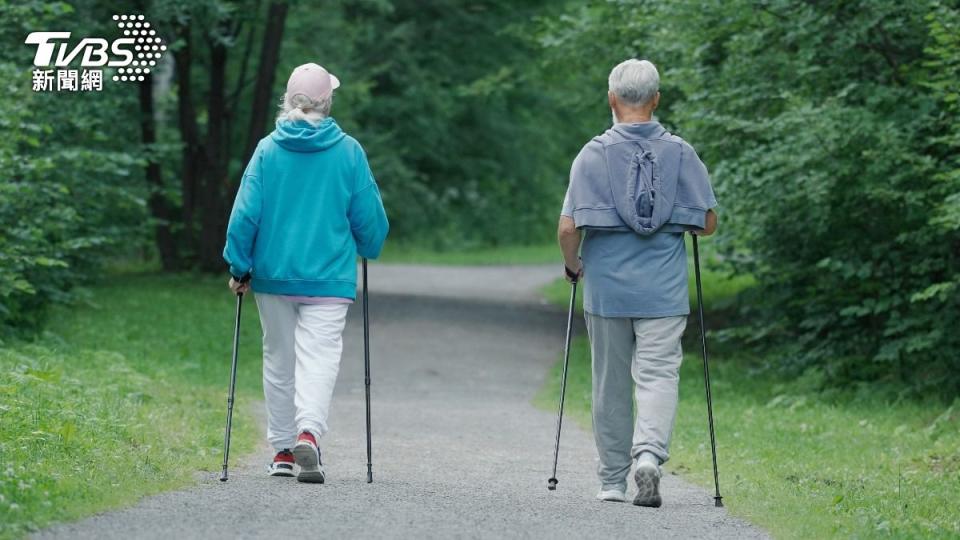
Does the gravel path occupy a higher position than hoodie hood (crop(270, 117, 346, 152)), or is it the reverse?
hoodie hood (crop(270, 117, 346, 152))

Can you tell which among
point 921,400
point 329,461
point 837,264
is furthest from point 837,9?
point 329,461

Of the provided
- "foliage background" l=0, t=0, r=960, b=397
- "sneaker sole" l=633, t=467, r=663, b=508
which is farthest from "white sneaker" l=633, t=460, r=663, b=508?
"foliage background" l=0, t=0, r=960, b=397

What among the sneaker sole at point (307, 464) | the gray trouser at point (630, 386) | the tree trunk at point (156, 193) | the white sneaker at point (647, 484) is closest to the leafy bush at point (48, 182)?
the tree trunk at point (156, 193)

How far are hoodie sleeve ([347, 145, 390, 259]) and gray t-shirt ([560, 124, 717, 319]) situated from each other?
1.03 m

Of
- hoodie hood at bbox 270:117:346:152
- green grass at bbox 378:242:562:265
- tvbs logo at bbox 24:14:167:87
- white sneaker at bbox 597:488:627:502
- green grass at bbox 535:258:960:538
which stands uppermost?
tvbs logo at bbox 24:14:167:87

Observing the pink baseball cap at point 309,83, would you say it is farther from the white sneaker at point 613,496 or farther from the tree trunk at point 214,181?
the tree trunk at point 214,181

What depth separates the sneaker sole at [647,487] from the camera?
7.50 meters

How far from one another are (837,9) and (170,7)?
939 centimetres

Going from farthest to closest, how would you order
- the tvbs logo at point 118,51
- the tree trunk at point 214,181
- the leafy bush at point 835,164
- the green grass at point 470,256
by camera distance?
the green grass at point 470,256 → the tree trunk at point 214,181 → the tvbs logo at point 118,51 → the leafy bush at point 835,164

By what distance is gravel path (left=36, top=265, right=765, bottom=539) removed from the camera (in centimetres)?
649

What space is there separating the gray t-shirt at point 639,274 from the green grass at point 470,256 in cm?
3124

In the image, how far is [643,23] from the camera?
1628cm

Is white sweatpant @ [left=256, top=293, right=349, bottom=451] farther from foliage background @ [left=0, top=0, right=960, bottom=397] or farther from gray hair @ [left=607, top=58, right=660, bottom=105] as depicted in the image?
foliage background @ [left=0, top=0, right=960, bottom=397]

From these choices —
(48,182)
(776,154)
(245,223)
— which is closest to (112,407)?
(245,223)
